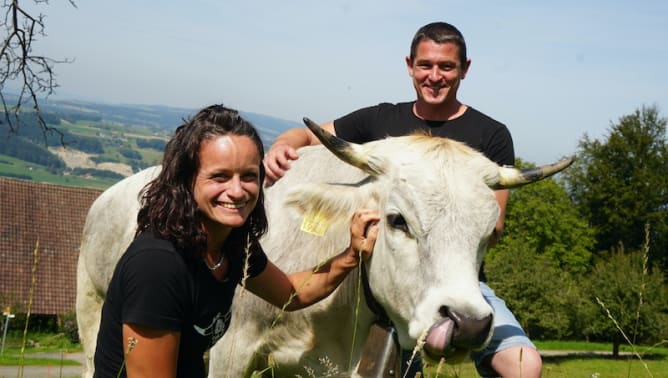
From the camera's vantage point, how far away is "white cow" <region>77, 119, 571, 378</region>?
11.8 ft

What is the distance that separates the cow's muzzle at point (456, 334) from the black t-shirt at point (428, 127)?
5.88ft

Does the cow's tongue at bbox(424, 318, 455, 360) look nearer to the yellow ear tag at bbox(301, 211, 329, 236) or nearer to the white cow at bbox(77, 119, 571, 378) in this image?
the white cow at bbox(77, 119, 571, 378)

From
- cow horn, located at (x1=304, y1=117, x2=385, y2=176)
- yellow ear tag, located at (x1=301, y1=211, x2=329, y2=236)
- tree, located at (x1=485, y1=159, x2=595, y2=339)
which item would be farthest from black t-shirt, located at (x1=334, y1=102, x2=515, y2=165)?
tree, located at (x1=485, y1=159, x2=595, y2=339)

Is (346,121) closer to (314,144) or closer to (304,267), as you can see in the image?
(314,144)

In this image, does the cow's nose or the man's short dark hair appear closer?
the cow's nose

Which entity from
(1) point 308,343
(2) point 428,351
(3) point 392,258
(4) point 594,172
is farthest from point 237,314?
(4) point 594,172

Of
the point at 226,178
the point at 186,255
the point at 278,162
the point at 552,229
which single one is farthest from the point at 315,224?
the point at 552,229

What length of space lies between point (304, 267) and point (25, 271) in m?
47.6

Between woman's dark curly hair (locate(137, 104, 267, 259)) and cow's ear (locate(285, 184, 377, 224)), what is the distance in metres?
0.95

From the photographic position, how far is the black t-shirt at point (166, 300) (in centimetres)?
311

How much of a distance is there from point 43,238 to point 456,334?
49.2 m

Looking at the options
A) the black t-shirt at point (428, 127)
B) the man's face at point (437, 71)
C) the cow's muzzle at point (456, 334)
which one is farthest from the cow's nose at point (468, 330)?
A: the man's face at point (437, 71)

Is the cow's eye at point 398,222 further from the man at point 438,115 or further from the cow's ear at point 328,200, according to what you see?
the man at point 438,115

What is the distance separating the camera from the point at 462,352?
3580 mm
